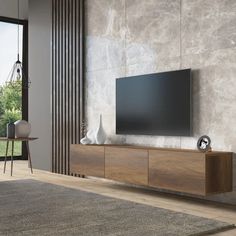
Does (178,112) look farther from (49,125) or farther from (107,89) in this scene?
(49,125)

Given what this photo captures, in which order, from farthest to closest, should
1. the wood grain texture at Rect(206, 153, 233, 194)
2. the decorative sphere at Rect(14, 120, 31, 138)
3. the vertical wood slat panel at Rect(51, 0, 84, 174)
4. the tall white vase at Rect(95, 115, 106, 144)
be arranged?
1. the decorative sphere at Rect(14, 120, 31, 138)
2. the vertical wood slat panel at Rect(51, 0, 84, 174)
3. the tall white vase at Rect(95, 115, 106, 144)
4. the wood grain texture at Rect(206, 153, 233, 194)

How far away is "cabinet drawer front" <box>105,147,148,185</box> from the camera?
4469mm

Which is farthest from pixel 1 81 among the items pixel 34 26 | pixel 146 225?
pixel 146 225

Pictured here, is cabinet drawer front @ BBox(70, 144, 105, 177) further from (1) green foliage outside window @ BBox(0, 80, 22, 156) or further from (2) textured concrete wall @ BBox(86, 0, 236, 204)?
(1) green foliage outside window @ BBox(0, 80, 22, 156)

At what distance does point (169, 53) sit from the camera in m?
4.68

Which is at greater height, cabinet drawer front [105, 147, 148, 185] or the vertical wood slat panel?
the vertical wood slat panel

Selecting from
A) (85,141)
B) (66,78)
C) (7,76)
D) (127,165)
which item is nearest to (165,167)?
(127,165)

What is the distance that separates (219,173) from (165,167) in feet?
1.77

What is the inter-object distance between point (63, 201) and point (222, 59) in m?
1.99

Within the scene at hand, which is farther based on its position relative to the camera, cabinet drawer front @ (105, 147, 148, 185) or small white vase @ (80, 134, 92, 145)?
small white vase @ (80, 134, 92, 145)

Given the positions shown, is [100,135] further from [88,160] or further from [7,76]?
[7,76]

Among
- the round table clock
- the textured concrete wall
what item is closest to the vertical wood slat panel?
the textured concrete wall

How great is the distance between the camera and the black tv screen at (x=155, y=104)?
446 centimetres

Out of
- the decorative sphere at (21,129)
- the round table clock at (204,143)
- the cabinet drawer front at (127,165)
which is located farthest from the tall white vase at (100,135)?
the round table clock at (204,143)
